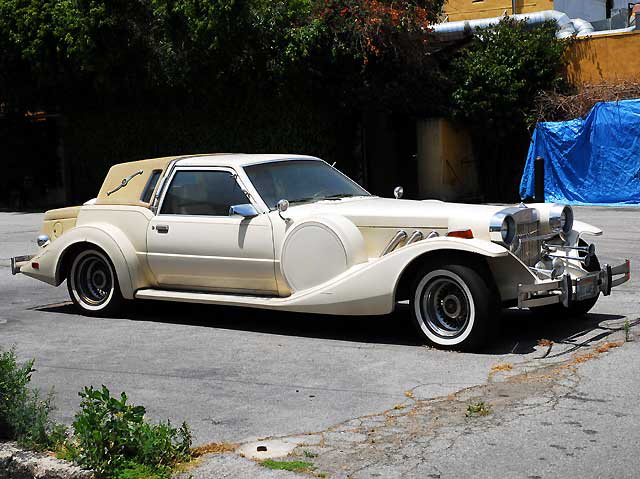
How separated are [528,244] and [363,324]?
1662 millimetres

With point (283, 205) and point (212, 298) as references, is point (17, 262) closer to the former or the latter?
point (212, 298)

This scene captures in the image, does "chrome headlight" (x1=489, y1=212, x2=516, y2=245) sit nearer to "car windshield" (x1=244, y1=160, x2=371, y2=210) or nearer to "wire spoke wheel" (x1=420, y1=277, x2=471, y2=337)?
"wire spoke wheel" (x1=420, y1=277, x2=471, y2=337)

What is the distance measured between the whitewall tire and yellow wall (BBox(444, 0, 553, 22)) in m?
23.9

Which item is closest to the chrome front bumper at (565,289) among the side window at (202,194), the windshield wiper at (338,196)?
the windshield wiper at (338,196)

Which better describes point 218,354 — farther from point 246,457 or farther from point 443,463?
point 443,463

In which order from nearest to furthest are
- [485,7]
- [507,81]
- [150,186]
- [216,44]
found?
[150,186], [507,81], [216,44], [485,7]

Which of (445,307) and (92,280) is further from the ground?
(92,280)

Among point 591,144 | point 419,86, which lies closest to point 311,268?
point 591,144

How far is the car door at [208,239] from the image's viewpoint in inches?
315

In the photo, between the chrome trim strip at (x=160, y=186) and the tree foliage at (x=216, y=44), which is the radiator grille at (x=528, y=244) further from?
the tree foliage at (x=216, y=44)

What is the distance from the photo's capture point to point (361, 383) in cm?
630

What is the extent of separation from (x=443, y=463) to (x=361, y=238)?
3.13 metres

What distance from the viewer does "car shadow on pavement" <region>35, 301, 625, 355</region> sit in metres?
7.43

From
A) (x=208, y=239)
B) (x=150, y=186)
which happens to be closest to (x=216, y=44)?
(x=150, y=186)
